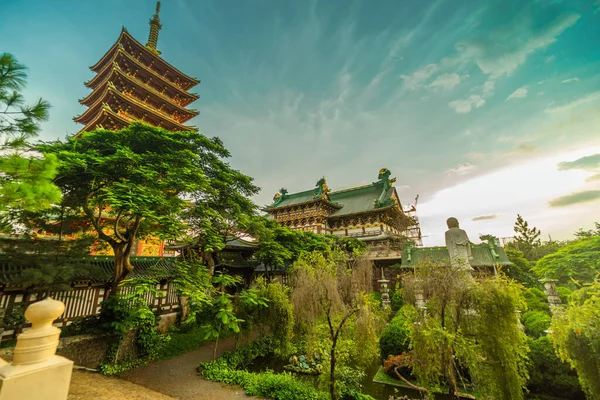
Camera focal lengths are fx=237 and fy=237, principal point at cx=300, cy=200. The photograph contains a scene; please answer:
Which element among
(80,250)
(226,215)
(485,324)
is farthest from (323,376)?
(80,250)

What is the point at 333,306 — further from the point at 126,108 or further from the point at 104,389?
the point at 126,108

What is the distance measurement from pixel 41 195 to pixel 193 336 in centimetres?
934

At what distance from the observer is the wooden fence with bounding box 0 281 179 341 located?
24.2ft

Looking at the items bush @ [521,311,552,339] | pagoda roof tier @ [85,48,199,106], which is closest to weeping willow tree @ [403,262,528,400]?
bush @ [521,311,552,339]

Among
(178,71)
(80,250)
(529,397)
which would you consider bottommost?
(529,397)

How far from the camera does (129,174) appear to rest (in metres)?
7.39

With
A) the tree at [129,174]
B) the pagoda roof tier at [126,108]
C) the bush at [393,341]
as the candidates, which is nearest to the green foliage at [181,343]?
the tree at [129,174]

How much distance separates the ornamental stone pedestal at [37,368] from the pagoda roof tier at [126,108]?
16.5 m

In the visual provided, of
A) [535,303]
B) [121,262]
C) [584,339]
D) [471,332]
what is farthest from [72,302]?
[535,303]

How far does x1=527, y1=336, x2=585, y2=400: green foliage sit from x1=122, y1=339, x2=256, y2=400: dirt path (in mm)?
7586

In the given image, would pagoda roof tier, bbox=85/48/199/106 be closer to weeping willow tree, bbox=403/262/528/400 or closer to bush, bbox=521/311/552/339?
weeping willow tree, bbox=403/262/528/400

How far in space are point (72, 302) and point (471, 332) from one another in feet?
41.7

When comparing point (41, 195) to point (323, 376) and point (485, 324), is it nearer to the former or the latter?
point (323, 376)

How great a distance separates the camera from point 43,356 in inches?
51.9
